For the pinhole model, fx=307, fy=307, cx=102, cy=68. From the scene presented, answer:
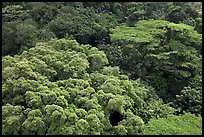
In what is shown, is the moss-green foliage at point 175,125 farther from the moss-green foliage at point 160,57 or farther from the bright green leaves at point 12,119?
the bright green leaves at point 12,119

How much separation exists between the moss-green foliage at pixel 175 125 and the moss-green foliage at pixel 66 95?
0.47 m

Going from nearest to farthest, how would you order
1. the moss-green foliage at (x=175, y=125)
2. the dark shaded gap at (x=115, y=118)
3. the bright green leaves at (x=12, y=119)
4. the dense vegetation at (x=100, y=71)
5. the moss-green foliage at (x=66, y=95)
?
the moss-green foliage at (x=66, y=95), the bright green leaves at (x=12, y=119), the dense vegetation at (x=100, y=71), the moss-green foliage at (x=175, y=125), the dark shaded gap at (x=115, y=118)

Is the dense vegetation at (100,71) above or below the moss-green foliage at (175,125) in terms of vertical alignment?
above

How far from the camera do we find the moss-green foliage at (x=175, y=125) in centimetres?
923

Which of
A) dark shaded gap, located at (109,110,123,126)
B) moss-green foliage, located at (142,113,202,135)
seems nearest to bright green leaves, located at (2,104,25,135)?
dark shaded gap, located at (109,110,123,126)

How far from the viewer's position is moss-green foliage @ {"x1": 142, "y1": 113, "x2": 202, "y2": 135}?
9.23m

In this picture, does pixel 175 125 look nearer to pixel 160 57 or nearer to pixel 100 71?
pixel 100 71

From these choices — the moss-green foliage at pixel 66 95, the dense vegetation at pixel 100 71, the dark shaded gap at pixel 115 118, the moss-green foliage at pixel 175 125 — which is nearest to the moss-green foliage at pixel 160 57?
the dense vegetation at pixel 100 71

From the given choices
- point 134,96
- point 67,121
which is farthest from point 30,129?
point 134,96

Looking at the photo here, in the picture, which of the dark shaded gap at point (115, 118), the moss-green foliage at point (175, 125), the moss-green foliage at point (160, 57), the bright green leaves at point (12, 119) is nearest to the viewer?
the bright green leaves at point (12, 119)

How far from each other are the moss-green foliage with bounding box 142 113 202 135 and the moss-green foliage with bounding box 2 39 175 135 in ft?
1.53

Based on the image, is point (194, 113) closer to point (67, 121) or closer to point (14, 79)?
point (67, 121)

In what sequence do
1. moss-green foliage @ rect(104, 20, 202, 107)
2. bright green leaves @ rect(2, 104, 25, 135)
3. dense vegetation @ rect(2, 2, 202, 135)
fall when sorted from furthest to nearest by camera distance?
moss-green foliage @ rect(104, 20, 202, 107)
dense vegetation @ rect(2, 2, 202, 135)
bright green leaves @ rect(2, 104, 25, 135)

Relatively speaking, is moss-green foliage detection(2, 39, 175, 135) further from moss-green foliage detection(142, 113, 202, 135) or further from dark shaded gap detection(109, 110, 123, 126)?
moss-green foliage detection(142, 113, 202, 135)
